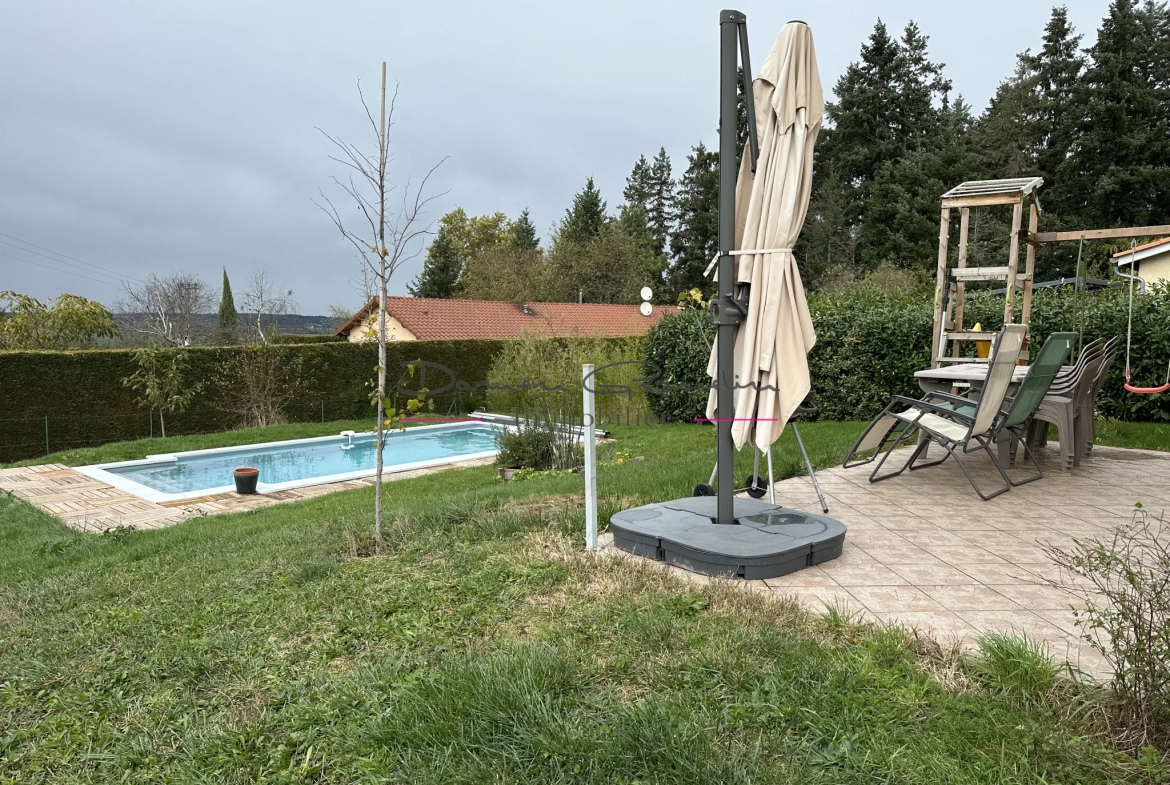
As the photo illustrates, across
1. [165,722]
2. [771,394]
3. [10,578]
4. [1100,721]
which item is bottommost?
[10,578]

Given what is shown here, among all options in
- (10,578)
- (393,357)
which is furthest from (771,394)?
(393,357)

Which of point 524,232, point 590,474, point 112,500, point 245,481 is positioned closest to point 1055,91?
point 524,232

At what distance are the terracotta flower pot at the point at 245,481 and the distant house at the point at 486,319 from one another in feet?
42.6

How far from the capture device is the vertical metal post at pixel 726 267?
3.11 m

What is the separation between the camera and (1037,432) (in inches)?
234

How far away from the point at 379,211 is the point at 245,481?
5.38 m

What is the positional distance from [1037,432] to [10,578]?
7420mm

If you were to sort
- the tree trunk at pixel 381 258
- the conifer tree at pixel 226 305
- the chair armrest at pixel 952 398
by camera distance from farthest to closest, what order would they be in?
the conifer tree at pixel 226 305 < the chair armrest at pixel 952 398 < the tree trunk at pixel 381 258

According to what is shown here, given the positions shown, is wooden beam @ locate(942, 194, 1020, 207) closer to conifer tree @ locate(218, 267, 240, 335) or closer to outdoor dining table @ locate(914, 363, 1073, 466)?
outdoor dining table @ locate(914, 363, 1073, 466)

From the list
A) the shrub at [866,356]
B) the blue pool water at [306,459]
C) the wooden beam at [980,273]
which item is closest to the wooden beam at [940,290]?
the wooden beam at [980,273]

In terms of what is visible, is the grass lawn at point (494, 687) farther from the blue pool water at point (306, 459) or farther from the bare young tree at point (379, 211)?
the blue pool water at point (306, 459)

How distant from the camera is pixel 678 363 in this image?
10789 millimetres

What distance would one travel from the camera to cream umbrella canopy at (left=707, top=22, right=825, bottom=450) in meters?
3.11

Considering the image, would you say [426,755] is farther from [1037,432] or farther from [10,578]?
[1037,432]
